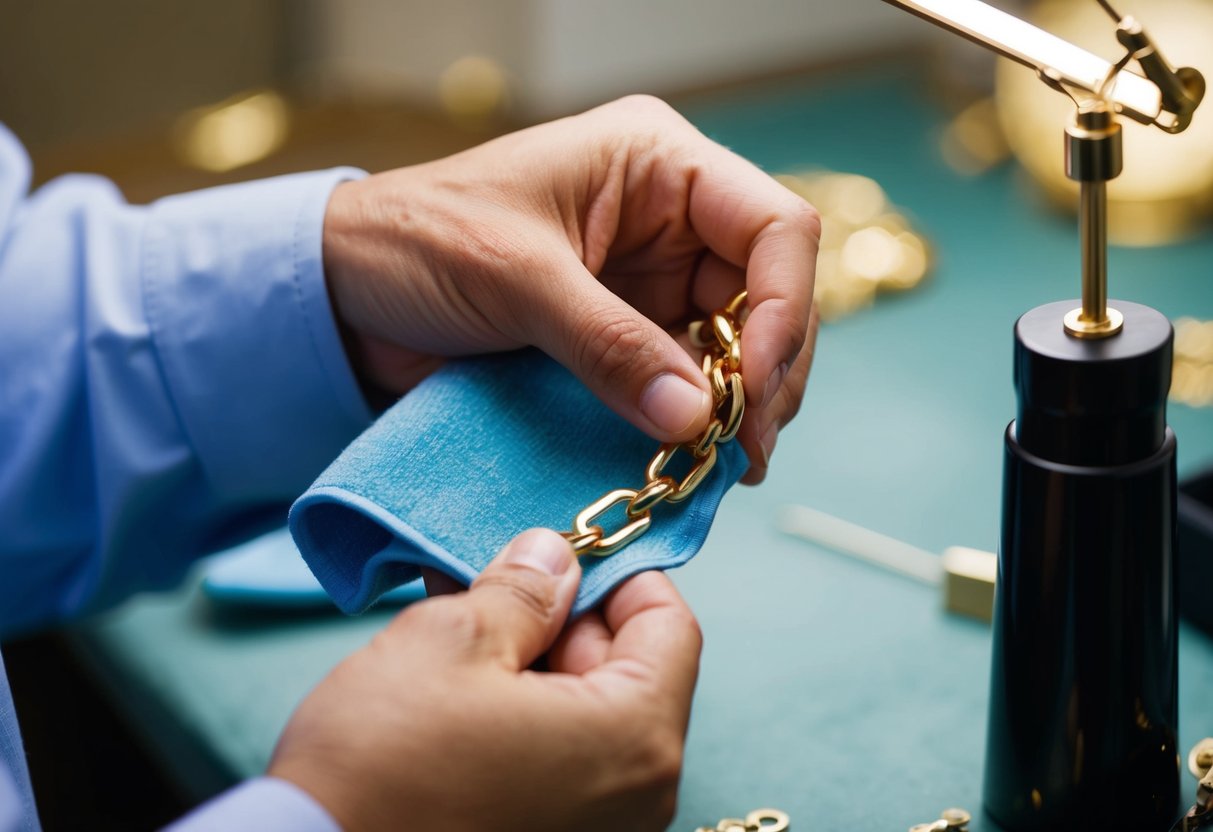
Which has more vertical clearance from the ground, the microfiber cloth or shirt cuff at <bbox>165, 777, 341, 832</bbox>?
the microfiber cloth

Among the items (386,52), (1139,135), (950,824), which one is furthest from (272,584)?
(386,52)

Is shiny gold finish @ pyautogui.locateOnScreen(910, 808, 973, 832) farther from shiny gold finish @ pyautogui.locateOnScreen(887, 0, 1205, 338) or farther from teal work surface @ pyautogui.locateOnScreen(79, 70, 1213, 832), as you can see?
shiny gold finish @ pyautogui.locateOnScreen(887, 0, 1205, 338)

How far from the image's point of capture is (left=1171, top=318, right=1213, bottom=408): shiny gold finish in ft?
2.44

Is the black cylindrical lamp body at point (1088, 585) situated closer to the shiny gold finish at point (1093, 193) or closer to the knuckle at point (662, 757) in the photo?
the shiny gold finish at point (1093, 193)

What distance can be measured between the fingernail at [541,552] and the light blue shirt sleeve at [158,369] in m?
0.20

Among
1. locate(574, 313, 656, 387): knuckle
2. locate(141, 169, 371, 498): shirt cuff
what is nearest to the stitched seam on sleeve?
locate(141, 169, 371, 498): shirt cuff

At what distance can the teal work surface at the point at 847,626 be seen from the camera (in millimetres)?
500

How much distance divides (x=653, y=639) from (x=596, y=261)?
204 millimetres

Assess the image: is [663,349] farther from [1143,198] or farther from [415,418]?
[1143,198]

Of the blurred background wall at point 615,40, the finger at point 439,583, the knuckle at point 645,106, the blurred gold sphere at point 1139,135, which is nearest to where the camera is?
the finger at point 439,583

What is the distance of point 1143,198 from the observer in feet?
3.04

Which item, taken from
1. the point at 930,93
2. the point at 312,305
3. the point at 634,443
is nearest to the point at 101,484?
the point at 312,305

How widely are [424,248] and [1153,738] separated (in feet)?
1.05

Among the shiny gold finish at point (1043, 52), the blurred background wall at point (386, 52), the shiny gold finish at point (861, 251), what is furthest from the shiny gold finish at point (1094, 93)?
the blurred background wall at point (386, 52)
